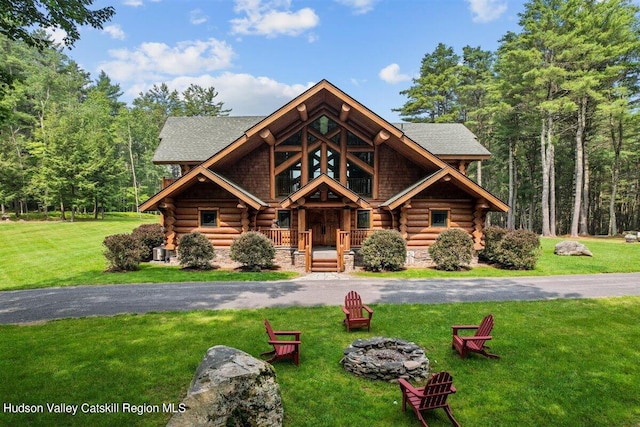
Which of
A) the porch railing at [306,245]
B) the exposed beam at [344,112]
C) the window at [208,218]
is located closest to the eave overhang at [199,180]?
the window at [208,218]

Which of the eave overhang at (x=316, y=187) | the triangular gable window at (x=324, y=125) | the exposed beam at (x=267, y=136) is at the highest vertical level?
the triangular gable window at (x=324, y=125)

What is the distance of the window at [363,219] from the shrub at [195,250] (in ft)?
27.6

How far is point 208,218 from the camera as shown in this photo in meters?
18.3

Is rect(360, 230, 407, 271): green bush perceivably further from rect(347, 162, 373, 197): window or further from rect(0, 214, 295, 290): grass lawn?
rect(347, 162, 373, 197): window

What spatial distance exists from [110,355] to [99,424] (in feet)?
7.64

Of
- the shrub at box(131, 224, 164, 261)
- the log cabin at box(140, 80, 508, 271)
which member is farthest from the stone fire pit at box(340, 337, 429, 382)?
the shrub at box(131, 224, 164, 261)

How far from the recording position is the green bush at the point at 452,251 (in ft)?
52.3

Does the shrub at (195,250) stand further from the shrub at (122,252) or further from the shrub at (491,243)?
the shrub at (491,243)

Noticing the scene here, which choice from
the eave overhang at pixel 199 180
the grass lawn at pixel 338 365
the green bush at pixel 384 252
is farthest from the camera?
the eave overhang at pixel 199 180

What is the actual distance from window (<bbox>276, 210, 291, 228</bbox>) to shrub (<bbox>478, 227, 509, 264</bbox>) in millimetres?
11264

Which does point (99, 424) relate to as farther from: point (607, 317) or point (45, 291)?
point (607, 317)

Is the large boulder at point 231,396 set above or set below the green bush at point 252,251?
below

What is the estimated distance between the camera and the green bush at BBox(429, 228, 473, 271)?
15945 mm

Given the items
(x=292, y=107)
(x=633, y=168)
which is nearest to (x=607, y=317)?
(x=292, y=107)
